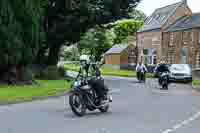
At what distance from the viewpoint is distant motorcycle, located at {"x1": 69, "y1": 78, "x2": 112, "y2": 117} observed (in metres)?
13.6

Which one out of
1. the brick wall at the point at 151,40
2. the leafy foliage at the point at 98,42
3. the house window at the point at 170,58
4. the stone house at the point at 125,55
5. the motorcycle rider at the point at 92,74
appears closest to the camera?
the motorcycle rider at the point at 92,74

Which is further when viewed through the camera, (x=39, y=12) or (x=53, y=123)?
(x=39, y=12)

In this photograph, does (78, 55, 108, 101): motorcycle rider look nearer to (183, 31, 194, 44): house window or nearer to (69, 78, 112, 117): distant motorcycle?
(69, 78, 112, 117): distant motorcycle

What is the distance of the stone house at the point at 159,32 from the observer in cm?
6794

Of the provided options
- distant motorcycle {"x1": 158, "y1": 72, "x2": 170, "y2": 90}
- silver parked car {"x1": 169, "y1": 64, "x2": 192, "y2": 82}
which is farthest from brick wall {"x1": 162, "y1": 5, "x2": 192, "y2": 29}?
distant motorcycle {"x1": 158, "y1": 72, "x2": 170, "y2": 90}

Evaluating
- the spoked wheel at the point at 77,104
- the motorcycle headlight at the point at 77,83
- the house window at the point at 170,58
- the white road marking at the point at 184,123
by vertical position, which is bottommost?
the white road marking at the point at 184,123

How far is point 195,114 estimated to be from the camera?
571 inches

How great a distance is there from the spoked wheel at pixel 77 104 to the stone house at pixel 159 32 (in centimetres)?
5134

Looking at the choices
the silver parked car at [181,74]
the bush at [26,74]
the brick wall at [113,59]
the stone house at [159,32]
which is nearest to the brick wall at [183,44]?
the stone house at [159,32]

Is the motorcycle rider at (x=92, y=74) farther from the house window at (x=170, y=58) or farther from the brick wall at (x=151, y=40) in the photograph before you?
the brick wall at (x=151, y=40)

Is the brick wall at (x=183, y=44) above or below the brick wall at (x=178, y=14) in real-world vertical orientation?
below

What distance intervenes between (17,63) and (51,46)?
1209 centimetres

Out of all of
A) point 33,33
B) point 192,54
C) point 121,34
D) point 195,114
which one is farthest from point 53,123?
point 121,34

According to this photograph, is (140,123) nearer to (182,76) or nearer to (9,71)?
(9,71)
